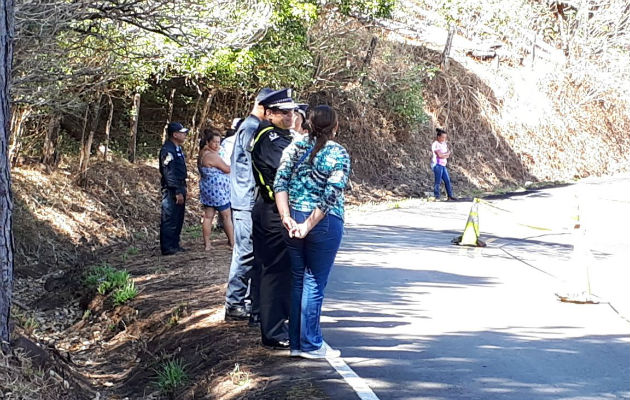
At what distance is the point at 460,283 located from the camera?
1038 centimetres

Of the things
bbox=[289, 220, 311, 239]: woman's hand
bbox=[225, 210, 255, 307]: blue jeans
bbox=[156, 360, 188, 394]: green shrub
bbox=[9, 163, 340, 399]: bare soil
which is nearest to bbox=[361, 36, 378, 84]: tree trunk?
bbox=[9, 163, 340, 399]: bare soil

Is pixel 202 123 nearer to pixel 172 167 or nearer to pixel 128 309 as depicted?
Answer: pixel 172 167

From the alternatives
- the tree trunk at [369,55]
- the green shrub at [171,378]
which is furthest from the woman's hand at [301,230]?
the tree trunk at [369,55]

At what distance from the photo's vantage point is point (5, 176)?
5.87 metres

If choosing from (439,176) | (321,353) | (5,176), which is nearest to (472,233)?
(321,353)

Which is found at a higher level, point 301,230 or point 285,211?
point 285,211

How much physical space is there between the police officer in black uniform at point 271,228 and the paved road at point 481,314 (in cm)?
67

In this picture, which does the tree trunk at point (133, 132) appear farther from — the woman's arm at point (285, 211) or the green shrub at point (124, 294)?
the woman's arm at point (285, 211)

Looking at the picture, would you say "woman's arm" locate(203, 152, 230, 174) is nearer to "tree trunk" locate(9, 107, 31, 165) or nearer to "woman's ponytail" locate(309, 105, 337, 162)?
"tree trunk" locate(9, 107, 31, 165)

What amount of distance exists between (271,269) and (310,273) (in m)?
0.43

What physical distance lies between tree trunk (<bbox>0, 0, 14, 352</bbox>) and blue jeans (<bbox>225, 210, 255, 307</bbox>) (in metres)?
2.02

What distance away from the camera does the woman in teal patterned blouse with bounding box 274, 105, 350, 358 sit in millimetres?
6219

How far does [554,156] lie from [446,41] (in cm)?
618

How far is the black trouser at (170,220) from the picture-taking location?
12.1m
